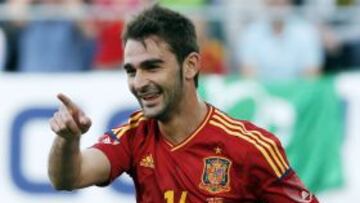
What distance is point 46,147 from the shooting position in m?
12.7

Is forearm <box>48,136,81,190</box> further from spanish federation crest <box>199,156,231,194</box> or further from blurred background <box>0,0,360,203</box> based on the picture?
blurred background <box>0,0,360,203</box>

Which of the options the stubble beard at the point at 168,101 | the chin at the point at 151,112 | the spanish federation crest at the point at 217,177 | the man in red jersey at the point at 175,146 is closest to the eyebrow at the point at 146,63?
the man in red jersey at the point at 175,146

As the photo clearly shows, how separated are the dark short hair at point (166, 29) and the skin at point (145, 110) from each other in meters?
0.03

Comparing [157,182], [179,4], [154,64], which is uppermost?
[179,4]

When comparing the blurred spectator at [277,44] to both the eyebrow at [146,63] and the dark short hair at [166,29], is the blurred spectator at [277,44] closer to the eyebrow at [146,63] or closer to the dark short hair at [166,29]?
the dark short hair at [166,29]

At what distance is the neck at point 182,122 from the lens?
293 inches

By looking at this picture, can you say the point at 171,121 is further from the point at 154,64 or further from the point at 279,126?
the point at 279,126

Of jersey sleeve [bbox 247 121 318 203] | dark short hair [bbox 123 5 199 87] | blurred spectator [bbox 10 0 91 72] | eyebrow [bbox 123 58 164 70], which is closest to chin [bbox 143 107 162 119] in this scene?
eyebrow [bbox 123 58 164 70]

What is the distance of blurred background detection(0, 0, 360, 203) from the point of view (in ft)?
41.5

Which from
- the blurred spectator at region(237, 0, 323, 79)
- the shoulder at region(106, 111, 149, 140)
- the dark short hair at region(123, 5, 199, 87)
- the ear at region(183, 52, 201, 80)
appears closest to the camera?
the dark short hair at region(123, 5, 199, 87)

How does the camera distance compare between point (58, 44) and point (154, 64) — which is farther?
point (58, 44)

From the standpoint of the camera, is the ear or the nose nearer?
the nose

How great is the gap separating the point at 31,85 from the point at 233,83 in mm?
1844

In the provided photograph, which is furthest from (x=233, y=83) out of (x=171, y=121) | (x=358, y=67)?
(x=171, y=121)
